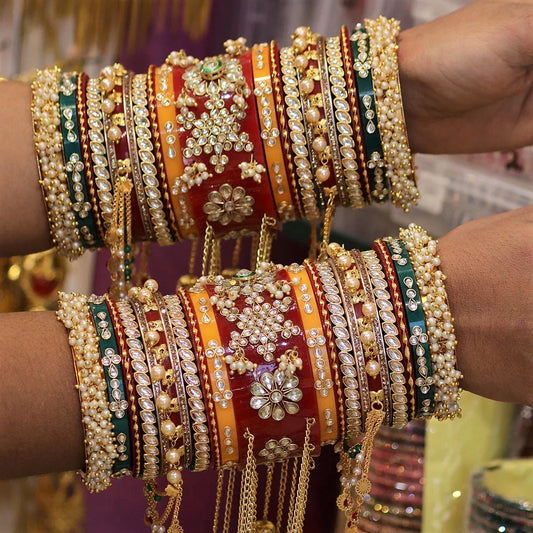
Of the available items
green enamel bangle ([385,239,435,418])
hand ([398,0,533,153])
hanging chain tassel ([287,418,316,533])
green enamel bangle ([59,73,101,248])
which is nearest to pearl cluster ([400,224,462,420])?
green enamel bangle ([385,239,435,418])

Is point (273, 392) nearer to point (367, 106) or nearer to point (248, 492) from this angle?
point (248, 492)

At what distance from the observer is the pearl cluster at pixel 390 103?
0.80 metres

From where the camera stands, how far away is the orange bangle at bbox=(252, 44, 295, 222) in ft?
2.61

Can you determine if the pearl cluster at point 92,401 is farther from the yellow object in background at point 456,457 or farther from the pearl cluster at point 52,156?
the yellow object in background at point 456,457

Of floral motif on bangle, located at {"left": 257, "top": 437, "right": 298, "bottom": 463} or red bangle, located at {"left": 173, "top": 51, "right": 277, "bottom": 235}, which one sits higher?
red bangle, located at {"left": 173, "top": 51, "right": 277, "bottom": 235}

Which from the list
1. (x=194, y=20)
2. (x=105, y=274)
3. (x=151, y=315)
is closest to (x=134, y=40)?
(x=194, y=20)

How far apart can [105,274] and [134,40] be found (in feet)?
1.22


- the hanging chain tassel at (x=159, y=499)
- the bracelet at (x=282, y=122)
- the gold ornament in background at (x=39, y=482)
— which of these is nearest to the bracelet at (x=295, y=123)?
the bracelet at (x=282, y=122)

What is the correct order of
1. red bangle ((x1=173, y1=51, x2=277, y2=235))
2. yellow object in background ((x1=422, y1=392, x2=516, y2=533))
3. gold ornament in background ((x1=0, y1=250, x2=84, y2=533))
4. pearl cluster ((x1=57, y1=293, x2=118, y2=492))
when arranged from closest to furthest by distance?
pearl cluster ((x1=57, y1=293, x2=118, y2=492)) → red bangle ((x1=173, y1=51, x2=277, y2=235)) → yellow object in background ((x1=422, y1=392, x2=516, y2=533)) → gold ornament in background ((x1=0, y1=250, x2=84, y2=533))

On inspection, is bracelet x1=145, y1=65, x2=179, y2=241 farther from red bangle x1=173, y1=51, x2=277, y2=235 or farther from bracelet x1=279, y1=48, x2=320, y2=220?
bracelet x1=279, y1=48, x2=320, y2=220

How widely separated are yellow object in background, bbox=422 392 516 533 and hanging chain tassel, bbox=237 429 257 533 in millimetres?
379

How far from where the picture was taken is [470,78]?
816 millimetres

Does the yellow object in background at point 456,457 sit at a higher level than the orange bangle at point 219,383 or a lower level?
lower

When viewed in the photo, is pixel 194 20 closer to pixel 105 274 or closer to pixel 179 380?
pixel 105 274
